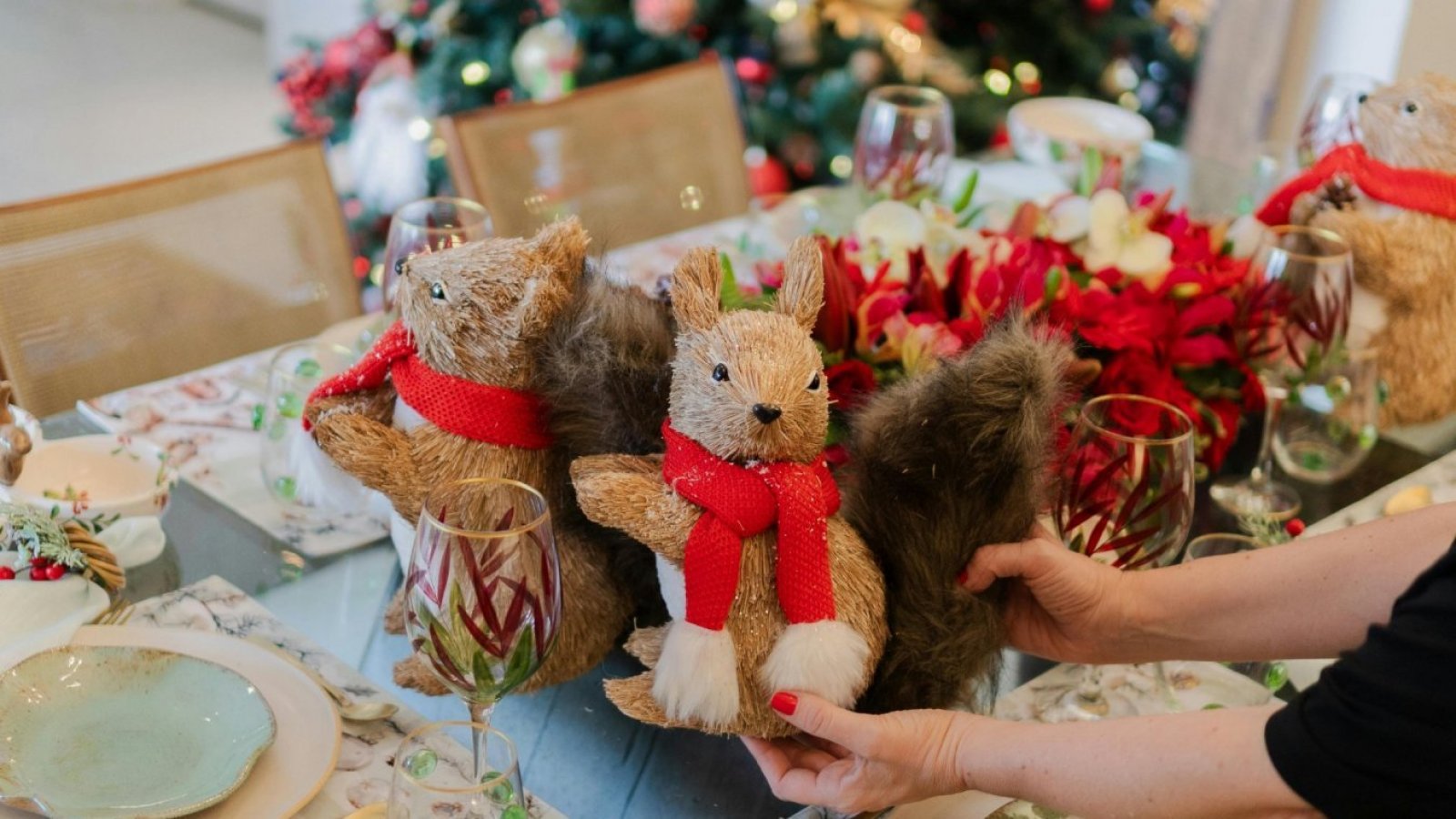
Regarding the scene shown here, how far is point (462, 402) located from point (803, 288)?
0.23 m

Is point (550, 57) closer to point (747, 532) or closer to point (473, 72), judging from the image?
point (473, 72)

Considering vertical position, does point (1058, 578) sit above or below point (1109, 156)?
below

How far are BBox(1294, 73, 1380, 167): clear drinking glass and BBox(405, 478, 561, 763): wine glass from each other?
3.90 ft

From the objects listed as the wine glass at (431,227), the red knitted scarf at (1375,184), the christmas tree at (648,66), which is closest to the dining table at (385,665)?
the wine glass at (431,227)

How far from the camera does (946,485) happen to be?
822 mm

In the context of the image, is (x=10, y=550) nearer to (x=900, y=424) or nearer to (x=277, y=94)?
(x=900, y=424)

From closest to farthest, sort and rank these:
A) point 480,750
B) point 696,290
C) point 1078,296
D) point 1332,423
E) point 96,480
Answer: point 480,750 → point 696,290 → point 96,480 → point 1078,296 → point 1332,423

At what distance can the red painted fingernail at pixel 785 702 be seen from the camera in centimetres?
79

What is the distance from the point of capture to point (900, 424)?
822 mm

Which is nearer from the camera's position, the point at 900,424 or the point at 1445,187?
the point at 900,424

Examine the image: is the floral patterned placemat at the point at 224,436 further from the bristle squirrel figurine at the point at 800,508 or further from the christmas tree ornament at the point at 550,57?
the christmas tree ornament at the point at 550,57

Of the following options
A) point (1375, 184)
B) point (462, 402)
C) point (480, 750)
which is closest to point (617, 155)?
point (1375, 184)

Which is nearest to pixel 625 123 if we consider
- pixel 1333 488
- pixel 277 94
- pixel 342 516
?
pixel 342 516

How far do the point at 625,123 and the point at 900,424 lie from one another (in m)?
1.12
